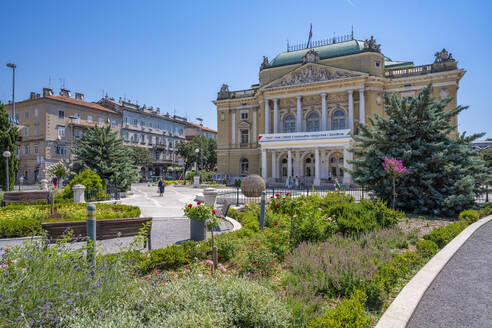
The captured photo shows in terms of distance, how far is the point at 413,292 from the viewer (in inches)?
169

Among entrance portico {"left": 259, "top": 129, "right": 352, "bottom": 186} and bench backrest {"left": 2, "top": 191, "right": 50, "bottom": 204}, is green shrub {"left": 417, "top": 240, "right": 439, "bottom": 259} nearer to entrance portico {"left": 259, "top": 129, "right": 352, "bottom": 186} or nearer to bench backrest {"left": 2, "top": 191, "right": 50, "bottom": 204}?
bench backrest {"left": 2, "top": 191, "right": 50, "bottom": 204}

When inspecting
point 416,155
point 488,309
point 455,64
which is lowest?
point 488,309

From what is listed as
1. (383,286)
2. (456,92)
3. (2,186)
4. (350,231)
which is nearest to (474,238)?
(350,231)

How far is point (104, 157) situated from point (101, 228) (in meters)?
15.5

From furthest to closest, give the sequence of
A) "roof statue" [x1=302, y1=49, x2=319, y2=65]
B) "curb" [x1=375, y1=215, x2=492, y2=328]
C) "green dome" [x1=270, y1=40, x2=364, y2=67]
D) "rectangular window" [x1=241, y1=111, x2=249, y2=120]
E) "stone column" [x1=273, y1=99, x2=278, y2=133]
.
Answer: "rectangular window" [x1=241, y1=111, x2=249, y2=120], "stone column" [x1=273, y1=99, x2=278, y2=133], "green dome" [x1=270, y1=40, x2=364, y2=67], "roof statue" [x1=302, y1=49, x2=319, y2=65], "curb" [x1=375, y1=215, x2=492, y2=328]

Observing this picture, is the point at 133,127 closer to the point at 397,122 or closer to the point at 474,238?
the point at 397,122

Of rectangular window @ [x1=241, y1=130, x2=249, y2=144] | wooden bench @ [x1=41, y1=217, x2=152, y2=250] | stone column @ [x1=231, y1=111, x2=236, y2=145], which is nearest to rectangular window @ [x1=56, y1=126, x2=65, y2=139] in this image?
stone column @ [x1=231, y1=111, x2=236, y2=145]

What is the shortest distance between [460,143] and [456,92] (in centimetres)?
2611

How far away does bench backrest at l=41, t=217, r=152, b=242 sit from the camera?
596 centimetres

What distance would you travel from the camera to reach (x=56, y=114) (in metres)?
42.2

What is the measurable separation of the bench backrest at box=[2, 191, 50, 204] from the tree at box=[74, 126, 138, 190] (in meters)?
5.55

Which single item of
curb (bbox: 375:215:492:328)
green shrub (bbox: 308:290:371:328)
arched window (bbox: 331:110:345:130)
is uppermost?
arched window (bbox: 331:110:345:130)

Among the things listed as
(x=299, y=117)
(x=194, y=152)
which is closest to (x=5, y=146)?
(x=299, y=117)

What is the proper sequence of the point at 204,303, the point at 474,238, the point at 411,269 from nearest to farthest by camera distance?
the point at 204,303 < the point at 411,269 < the point at 474,238
